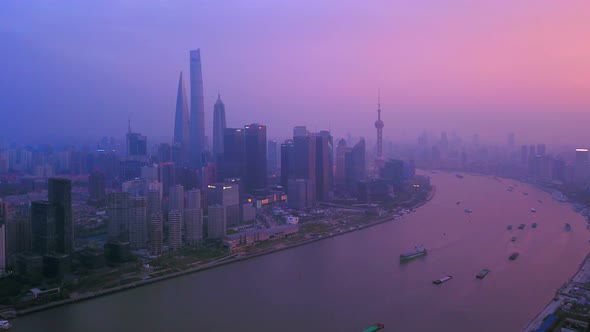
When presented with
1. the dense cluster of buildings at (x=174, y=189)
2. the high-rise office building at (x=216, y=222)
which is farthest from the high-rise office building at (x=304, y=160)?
the high-rise office building at (x=216, y=222)

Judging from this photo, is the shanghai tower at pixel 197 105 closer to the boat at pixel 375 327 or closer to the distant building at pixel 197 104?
the distant building at pixel 197 104

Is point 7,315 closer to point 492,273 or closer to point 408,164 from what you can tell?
point 492,273

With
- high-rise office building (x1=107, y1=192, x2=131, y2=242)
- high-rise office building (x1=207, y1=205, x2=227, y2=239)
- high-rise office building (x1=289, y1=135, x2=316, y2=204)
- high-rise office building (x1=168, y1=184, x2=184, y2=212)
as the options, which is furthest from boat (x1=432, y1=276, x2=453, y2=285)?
high-rise office building (x1=289, y1=135, x2=316, y2=204)

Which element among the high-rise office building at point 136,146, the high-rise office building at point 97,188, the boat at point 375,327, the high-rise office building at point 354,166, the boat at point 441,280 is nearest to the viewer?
the boat at point 375,327

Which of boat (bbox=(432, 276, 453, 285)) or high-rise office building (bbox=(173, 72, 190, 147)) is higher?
high-rise office building (bbox=(173, 72, 190, 147))

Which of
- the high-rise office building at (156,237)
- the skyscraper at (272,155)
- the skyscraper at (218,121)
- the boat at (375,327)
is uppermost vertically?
the skyscraper at (218,121)

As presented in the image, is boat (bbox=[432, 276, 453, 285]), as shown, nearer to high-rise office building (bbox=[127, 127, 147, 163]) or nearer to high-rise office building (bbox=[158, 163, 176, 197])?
high-rise office building (bbox=[158, 163, 176, 197])
